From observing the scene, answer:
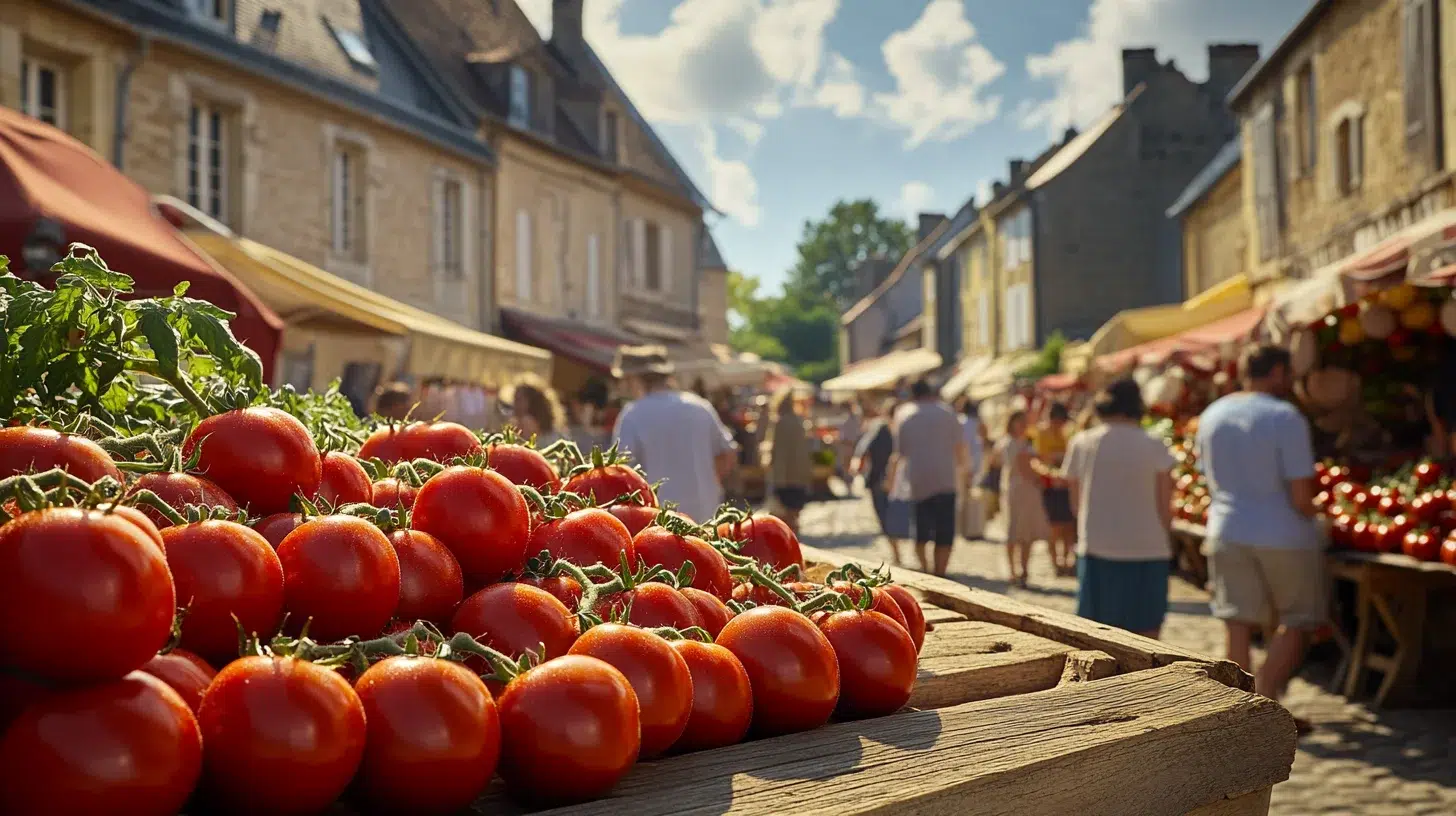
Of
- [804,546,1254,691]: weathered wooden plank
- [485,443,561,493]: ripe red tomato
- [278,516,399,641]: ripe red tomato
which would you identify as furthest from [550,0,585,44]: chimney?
[278,516,399,641]: ripe red tomato

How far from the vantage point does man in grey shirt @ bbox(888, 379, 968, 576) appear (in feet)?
32.6

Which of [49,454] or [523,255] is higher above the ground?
[523,255]

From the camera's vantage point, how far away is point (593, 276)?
23.2 meters

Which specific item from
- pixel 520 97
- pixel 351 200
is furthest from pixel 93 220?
pixel 520 97

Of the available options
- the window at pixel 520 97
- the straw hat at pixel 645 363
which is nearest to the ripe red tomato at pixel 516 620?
the straw hat at pixel 645 363

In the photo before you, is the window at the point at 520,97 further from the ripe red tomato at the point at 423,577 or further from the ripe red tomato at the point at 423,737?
the ripe red tomato at the point at 423,737

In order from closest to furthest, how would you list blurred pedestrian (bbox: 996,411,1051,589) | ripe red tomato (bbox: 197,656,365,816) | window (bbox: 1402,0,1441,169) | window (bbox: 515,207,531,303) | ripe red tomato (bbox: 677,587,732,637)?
ripe red tomato (bbox: 197,656,365,816)
ripe red tomato (bbox: 677,587,732,637)
blurred pedestrian (bbox: 996,411,1051,589)
window (bbox: 1402,0,1441,169)
window (bbox: 515,207,531,303)

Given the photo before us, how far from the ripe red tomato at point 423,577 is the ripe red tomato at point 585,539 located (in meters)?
0.20

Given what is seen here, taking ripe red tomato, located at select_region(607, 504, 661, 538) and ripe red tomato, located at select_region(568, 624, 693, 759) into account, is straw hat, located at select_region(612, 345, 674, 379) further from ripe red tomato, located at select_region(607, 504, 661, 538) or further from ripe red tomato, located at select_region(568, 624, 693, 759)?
ripe red tomato, located at select_region(568, 624, 693, 759)

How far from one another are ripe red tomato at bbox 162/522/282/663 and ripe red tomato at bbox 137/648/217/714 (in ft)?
0.19

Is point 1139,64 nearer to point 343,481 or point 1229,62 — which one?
point 1229,62

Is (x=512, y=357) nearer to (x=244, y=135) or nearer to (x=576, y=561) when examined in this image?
(x=244, y=135)

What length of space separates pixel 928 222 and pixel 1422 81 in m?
52.7

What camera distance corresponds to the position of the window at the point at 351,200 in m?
15.9
